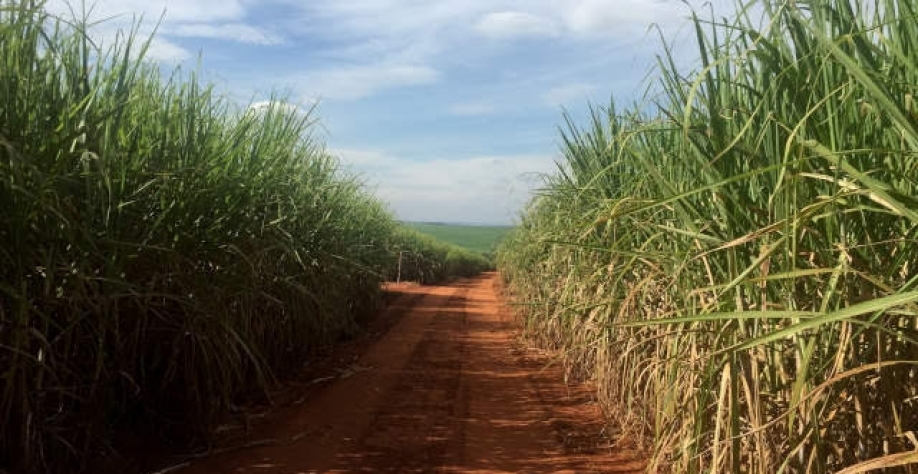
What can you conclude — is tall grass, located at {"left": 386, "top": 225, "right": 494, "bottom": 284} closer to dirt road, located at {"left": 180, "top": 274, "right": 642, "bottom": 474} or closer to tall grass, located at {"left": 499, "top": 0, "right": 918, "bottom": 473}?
dirt road, located at {"left": 180, "top": 274, "right": 642, "bottom": 474}

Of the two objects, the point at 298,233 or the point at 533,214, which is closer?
the point at 298,233

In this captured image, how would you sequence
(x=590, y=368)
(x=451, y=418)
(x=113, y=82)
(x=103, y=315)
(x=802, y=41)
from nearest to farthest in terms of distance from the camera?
(x=802, y=41), (x=103, y=315), (x=113, y=82), (x=451, y=418), (x=590, y=368)

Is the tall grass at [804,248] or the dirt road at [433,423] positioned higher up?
the tall grass at [804,248]

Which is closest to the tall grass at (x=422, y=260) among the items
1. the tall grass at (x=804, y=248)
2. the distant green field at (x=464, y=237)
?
the distant green field at (x=464, y=237)

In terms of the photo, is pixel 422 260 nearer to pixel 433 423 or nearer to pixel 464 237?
pixel 433 423

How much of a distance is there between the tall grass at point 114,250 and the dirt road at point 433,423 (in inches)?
19.5

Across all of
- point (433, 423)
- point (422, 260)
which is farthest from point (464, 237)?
point (433, 423)

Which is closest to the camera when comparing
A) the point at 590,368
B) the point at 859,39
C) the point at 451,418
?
the point at 859,39

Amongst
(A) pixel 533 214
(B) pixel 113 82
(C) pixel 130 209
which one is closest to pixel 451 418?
(C) pixel 130 209

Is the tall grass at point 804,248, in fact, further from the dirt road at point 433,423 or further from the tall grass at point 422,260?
the tall grass at point 422,260

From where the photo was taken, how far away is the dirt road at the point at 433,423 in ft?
11.8

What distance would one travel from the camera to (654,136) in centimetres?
365

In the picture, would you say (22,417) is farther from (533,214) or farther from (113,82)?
(533,214)

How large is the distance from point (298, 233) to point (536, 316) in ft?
9.64
